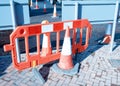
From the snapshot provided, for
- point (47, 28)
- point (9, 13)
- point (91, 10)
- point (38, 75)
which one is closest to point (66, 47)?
point (47, 28)

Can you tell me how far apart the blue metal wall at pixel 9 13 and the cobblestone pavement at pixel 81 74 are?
1.22 metres

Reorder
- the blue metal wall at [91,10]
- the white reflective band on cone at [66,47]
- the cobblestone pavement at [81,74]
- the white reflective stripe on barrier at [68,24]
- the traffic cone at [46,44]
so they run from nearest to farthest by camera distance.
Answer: the cobblestone pavement at [81,74] < the white reflective stripe on barrier at [68,24] < the white reflective band on cone at [66,47] < the traffic cone at [46,44] < the blue metal wall at [91,10]

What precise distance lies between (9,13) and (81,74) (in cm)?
238

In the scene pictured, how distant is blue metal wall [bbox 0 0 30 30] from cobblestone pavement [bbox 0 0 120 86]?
1.22m

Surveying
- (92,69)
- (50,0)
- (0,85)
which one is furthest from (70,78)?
(50,0)

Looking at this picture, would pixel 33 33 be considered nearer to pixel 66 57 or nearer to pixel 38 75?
pixel 38 75

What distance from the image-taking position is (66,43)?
177 inches

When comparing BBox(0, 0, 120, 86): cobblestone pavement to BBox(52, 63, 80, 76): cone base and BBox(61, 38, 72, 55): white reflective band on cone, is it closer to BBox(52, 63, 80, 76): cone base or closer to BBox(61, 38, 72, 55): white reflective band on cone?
BBox(52, 63, 80, 76): cone base

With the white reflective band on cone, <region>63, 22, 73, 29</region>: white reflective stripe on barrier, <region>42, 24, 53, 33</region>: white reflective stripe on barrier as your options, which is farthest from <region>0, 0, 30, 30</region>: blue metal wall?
the white reflective band on cone

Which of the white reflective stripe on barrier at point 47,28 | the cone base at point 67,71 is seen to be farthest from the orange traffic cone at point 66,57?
the white reflective stripe on barrier at point 47,28

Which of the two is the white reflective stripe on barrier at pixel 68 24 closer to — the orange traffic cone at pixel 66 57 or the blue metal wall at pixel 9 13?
the orange traffic cone at pixel 66 57

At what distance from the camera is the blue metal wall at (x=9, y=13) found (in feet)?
13.8

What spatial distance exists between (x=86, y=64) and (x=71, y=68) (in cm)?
61

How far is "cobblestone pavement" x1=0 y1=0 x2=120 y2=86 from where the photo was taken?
414cm
